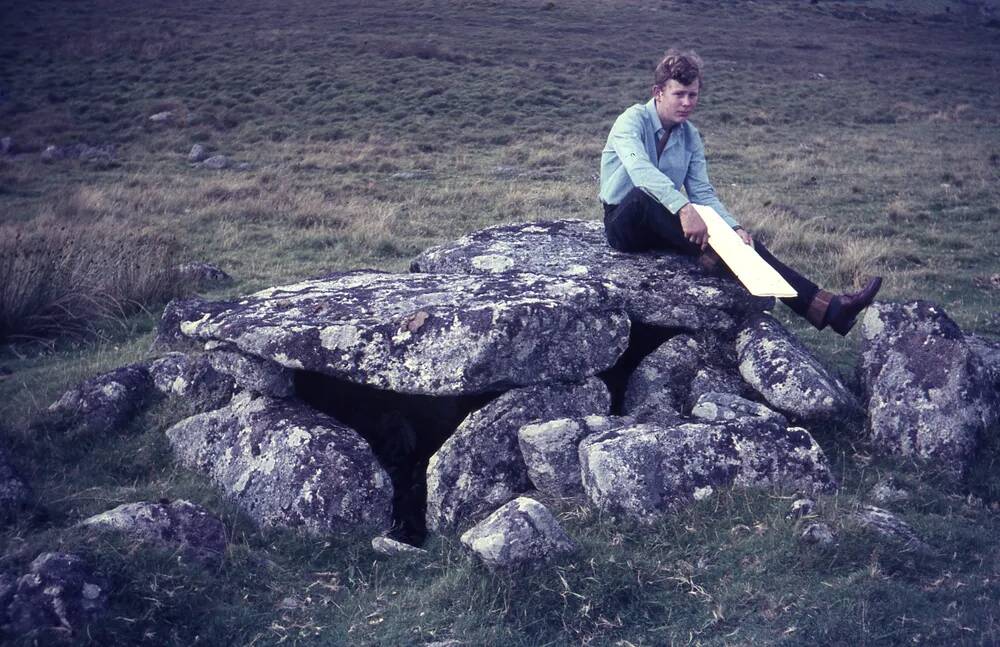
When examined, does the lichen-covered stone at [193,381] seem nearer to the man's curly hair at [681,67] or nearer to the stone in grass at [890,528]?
the man's curly hair at [681,67]

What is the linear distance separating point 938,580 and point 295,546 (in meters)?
3.41

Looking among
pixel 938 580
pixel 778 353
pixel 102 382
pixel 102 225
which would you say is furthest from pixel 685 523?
pixel 102 225

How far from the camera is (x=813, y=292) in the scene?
6480mm

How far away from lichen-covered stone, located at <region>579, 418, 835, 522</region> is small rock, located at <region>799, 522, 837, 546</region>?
1.74ft

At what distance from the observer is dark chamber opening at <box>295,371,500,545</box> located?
250 inches

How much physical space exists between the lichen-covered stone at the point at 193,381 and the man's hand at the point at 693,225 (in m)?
3.57

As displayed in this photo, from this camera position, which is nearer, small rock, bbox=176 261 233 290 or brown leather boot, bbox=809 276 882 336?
brown leather boot, bbox=809 276 882 336

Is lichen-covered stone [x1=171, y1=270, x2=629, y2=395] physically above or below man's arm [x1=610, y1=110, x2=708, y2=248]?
below

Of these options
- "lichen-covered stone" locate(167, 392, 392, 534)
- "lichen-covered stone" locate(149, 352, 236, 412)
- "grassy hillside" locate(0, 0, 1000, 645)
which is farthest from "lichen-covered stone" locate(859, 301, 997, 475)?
"lichen-covered stone" locate(149, 352, 236, 412)

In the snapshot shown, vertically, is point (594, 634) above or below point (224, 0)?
below

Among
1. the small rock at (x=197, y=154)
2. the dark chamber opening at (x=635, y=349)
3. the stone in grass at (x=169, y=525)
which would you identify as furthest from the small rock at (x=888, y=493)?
the small rock at (x=197, y=154)

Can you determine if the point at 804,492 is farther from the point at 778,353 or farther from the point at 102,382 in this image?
the point at 102,382

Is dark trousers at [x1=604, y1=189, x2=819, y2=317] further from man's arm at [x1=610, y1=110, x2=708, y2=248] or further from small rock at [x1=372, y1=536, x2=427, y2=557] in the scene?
small rock at [x1=372, y1=536, x2=427, y2=557]

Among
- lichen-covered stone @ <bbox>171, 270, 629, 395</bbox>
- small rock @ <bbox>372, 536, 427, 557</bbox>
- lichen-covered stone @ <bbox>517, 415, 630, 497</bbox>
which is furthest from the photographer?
lichen-covered stone @ <bbox>171, 270, 629, 395</bbox>
